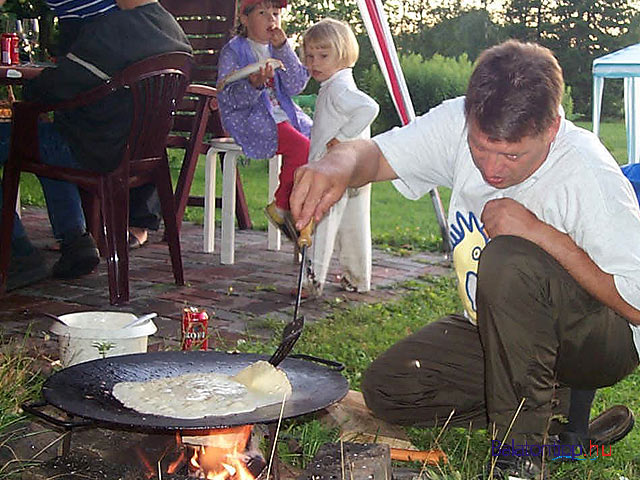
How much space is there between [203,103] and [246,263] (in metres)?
1.05

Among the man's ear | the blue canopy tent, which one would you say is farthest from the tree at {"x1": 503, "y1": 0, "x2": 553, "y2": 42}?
the man's ear

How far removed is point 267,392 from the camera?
212cm

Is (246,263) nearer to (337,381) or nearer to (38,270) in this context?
(38,270)

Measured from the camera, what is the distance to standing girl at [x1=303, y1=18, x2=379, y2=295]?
15.0 ft

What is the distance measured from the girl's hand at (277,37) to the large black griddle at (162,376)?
10.5ft

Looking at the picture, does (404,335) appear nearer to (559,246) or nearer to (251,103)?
(559,246)

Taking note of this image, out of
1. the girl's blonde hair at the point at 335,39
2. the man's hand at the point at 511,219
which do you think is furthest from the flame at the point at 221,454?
the girl's blonde hair at the point at 335,39

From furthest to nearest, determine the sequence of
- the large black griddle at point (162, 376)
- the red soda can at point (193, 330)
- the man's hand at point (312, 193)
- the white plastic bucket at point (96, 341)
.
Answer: the red soda can at point (193, 330) → the white plastic bucket at point (96, 341) → the man's hand at point (312, 193) → the large black griddle at point (162, 376)

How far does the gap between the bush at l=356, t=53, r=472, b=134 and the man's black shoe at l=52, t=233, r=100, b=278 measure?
6.34 meters

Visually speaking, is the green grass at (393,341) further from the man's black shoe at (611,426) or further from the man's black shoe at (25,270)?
the man's black shoe at (25,270)

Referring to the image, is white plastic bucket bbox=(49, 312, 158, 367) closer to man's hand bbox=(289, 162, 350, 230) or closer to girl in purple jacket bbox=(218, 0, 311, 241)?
man's hand bbox=(289, 162, 350, 230)

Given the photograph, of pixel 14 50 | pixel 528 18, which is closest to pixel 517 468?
pixel 14 50

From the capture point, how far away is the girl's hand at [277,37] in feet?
17.4

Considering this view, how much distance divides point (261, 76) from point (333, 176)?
2.78 m
